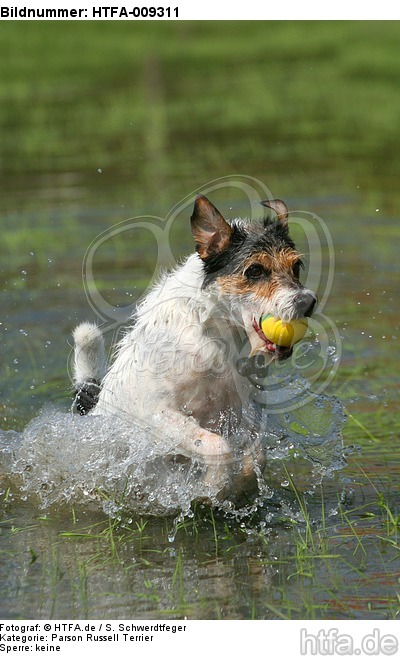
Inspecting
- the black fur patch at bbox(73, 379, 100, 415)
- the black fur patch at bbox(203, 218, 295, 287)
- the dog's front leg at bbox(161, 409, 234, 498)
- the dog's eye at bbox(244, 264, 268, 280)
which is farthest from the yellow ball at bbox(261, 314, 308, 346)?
the black fur patch at bbox(73, 379, 100, 415)

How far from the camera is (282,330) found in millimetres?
5613

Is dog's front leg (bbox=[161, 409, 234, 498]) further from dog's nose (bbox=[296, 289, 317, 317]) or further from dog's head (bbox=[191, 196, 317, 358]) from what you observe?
dog's nose (bbox=[296, 289, 317, 317])

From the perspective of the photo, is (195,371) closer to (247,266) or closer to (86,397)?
(247,266)

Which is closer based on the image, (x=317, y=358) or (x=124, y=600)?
(x=124, y=600)

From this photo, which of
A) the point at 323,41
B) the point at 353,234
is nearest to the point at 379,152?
the point at 353,234

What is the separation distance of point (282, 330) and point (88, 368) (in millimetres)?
1766

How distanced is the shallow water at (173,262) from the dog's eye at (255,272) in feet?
3.48

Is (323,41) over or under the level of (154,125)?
over

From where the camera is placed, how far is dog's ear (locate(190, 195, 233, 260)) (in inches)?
224

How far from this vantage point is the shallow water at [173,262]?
5574 millimetres

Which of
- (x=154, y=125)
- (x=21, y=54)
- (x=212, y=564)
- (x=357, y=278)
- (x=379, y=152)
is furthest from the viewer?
(x=21, y=54)

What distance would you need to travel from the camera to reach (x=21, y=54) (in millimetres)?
18844
